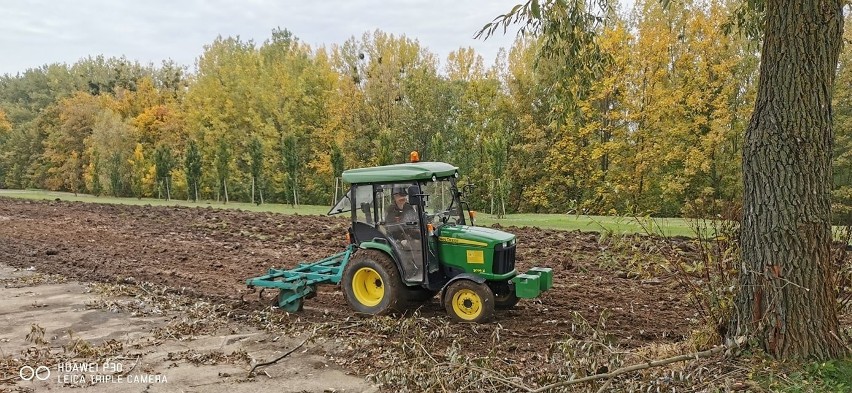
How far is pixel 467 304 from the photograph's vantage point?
23.0 feet

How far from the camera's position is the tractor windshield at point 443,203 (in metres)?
7.29

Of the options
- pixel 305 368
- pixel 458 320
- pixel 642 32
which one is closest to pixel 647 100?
pixel 642 32

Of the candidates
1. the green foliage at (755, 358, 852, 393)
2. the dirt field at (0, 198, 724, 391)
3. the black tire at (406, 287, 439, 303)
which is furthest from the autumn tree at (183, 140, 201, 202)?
the green foliage at (755, 358, 852, 393)

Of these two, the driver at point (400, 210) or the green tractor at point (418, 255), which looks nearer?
the green tractor at point (418, 255)

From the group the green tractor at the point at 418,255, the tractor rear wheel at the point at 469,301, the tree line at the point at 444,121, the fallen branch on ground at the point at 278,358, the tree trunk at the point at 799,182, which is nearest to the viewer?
the tree trunk at the point at 799,182

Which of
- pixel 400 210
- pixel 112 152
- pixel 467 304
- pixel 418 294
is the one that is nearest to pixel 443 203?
pixel 400 210

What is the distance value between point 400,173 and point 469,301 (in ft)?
5.53

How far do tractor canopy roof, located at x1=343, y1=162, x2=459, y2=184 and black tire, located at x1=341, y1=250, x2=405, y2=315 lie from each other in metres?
0.89

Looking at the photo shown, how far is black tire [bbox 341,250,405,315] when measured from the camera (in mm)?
7242

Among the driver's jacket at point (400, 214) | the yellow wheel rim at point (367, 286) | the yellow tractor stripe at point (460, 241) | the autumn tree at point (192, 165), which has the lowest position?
the yellow wheel rim at point (367, 286)

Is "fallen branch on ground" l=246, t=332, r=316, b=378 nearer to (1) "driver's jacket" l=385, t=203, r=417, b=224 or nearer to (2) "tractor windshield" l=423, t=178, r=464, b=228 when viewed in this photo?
(1) "driver's jacket" l=385, t=203, r=417, b=224

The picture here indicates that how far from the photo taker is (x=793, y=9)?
4.35m

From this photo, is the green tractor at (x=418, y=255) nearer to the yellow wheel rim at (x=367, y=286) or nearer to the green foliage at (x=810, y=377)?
the yellow wheel rim at (x=367, y=286)

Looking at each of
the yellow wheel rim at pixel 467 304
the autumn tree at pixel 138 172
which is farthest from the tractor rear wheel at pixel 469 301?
the autumn tree at pixel 138 172
